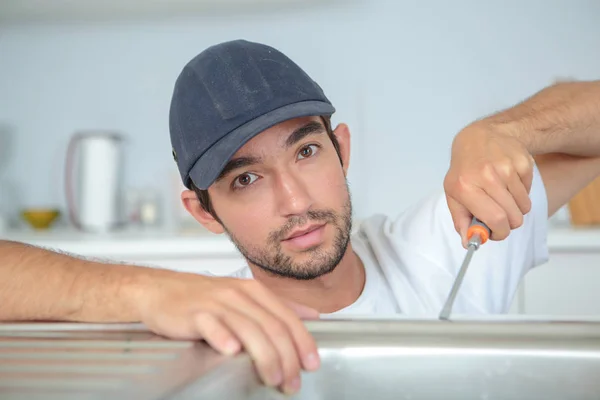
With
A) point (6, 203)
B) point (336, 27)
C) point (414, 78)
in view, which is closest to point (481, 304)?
point (414, 78)

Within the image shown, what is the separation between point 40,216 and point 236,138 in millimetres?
1459

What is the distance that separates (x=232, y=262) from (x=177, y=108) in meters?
0.83

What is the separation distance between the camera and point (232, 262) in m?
1.77

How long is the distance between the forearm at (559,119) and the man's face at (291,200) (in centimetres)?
27

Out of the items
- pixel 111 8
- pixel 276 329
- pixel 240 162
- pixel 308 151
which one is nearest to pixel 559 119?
pixel 308 151

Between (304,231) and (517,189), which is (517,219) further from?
(304,231)

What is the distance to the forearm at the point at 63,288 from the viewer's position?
0.58 m

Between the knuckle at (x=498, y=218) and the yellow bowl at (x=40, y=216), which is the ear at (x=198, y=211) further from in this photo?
the yellow bowl at (x=40, y=216)

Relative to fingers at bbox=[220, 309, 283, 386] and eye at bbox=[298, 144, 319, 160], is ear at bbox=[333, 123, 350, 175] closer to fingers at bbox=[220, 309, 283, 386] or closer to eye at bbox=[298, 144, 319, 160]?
eye at bbox=[298, 144, 319, 160]

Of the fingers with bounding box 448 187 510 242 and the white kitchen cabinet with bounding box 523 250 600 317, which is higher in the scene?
the fingers with bounding box 448 187 510 242

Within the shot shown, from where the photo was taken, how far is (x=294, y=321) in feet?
1.26

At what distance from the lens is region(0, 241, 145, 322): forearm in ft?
1.90

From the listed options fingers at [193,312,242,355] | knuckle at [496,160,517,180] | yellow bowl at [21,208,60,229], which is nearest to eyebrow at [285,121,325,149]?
knuckle at [496,160,517,180]

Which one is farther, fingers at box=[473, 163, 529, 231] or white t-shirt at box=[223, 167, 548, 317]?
white t-shirt at box=[223, 167, 548, 317]
